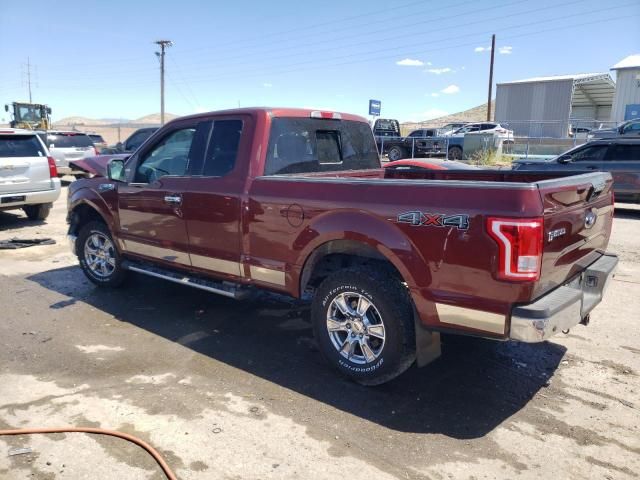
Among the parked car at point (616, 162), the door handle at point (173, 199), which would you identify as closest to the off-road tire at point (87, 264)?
the door handle at point (173, 199)

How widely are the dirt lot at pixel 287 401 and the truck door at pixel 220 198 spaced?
737 mm

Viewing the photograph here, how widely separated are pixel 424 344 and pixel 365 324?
441 mm

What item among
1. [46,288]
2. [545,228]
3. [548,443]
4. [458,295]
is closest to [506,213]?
[545,228]

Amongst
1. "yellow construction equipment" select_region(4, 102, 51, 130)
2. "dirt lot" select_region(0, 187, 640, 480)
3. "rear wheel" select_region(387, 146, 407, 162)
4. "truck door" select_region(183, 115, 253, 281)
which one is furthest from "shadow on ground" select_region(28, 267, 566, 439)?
"yellow construction equipment" select_region(4, 102, 51, 130)

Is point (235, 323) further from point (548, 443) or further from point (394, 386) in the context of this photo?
point (548, 443)

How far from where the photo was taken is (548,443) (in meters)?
3.12

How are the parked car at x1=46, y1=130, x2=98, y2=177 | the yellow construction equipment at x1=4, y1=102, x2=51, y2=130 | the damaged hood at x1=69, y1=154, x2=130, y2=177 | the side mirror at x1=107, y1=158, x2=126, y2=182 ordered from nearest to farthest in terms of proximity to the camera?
the side mirror at x1=107, y1=158, x2=126, y2=182
the damaged hood at x1=69, y1=154, x2=130, y2=177
the parked car at x1=46, y1=130, x2=98, y2=177
the yellow construction equipment at x1=4, y1=102, x2=51, y2=130

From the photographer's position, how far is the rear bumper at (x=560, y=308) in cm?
294

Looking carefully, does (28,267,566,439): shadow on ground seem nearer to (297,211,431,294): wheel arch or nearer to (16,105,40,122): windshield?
(297,211,431,294): wheel arch

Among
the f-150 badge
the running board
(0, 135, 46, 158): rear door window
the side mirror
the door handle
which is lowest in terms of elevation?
the running board

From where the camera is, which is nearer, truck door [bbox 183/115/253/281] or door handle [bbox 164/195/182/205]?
truck door [bbox 183/115/253/281]

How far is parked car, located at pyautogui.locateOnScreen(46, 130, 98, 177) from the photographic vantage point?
17328mm

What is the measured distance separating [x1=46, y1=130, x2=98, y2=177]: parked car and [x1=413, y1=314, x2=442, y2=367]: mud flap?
53.7ft

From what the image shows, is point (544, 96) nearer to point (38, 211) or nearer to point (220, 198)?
point (38, 211)
